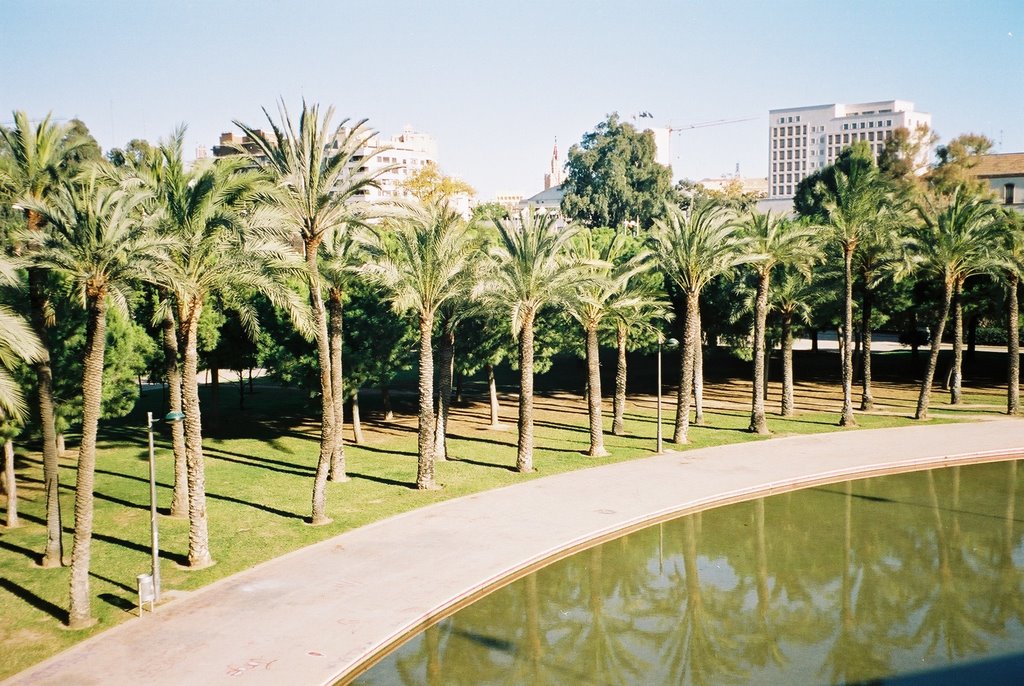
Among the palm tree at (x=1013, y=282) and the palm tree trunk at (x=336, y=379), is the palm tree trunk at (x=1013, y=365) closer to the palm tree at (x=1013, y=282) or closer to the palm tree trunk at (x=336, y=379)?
the palm tree at (x=1013, y=282)

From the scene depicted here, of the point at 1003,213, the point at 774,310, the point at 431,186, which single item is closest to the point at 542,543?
the point at 774,310

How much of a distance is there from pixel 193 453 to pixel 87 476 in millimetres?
2907

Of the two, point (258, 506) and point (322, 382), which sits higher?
point (322, 382)

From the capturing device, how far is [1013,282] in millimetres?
36062

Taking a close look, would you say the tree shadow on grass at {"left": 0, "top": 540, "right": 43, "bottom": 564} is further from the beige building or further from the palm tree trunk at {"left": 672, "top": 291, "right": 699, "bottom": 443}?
the beige building

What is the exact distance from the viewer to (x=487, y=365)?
3475cm

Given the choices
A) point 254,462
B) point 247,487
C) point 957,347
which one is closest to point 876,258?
point 957,347

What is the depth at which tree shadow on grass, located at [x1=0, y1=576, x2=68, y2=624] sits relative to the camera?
1614cm

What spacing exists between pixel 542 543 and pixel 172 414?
909cm

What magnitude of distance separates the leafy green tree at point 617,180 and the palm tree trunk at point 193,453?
6669cm

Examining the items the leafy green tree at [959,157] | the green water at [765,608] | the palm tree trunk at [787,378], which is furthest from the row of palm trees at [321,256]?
the leafy green tree at [959,157]

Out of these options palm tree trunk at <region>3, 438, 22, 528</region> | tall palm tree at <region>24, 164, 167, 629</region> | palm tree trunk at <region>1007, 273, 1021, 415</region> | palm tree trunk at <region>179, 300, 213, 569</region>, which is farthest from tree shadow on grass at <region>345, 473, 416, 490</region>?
palm tree trunk at <region>1007, 273, 1021, 415</region>

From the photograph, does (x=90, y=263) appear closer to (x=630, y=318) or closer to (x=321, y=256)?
(x=321, y=256)

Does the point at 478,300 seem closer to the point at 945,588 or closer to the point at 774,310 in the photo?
the point at 945,588
